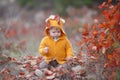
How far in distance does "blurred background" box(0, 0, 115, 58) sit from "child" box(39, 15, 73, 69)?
2825 millimetres

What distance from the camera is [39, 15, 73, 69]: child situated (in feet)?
26.2

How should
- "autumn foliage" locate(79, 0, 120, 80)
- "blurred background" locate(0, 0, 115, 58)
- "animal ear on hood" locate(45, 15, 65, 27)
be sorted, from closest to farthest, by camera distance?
"autumn foliage" locate(79, 0, 120, 80)
"animal ear on hood" locate(45, 15, 65, 27)
"blurred background" locate(0, 0, 115, 58)

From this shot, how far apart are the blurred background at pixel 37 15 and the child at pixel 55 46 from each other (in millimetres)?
2825

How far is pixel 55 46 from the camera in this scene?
8008 mm

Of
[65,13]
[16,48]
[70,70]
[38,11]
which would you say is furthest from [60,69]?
[38,11]

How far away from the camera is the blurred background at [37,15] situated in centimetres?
1444

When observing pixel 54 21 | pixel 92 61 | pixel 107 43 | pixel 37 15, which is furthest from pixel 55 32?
pixel 37 15

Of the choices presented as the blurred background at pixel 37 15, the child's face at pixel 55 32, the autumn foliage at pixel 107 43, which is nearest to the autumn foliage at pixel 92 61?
the autumn foliage at pixel 107 43

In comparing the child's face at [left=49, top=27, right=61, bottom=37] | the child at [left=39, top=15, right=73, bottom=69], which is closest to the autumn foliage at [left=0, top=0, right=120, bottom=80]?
the child at [left=39, top=15, right=73, bottom=69]

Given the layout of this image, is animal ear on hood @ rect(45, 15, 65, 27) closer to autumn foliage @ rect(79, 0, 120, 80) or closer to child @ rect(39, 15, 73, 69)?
child @ rect(39, 15, 73, 69)


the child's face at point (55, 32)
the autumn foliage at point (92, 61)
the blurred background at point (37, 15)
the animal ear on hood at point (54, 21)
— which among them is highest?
the blurred background at point (37, 15)

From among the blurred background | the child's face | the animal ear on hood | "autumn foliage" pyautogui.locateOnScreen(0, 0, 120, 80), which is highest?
the blurred background

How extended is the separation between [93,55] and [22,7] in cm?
1605

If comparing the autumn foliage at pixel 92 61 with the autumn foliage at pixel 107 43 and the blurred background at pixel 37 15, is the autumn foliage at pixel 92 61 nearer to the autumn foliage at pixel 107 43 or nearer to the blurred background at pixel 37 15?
the autumn foliage at pixel 107 43
